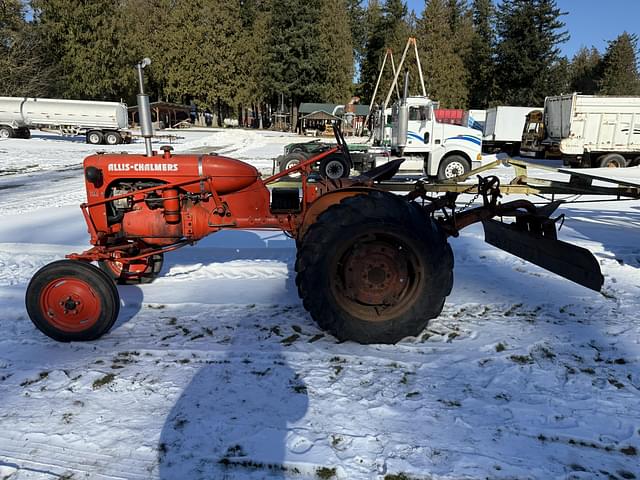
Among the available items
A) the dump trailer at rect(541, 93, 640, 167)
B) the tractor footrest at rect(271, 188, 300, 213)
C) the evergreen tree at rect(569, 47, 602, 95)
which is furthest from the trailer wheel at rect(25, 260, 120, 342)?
the evergreen tree at rect(569, 47, 602, 95)

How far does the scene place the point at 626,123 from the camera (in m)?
16.7

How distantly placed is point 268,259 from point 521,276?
2.76 metres

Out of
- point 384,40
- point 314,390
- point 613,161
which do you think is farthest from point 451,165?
point 384,40

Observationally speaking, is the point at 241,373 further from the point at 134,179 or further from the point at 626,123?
the point at 626,123

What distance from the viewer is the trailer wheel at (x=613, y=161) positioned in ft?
55.3

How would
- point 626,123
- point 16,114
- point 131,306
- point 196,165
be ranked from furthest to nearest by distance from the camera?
point 16,114, point 626,123, point 131,306, point 196,165

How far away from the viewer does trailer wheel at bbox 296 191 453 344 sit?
3193mm

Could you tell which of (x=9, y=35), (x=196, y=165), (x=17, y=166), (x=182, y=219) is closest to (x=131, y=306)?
(x=182, y=219)

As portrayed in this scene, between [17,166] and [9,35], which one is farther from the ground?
[9,35]

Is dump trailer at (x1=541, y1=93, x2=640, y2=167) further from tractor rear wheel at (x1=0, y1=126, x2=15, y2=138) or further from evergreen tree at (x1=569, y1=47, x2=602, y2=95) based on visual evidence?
evergreen tree at (x1=569, y1=47, x2=602, y2=95)

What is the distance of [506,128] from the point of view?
26.0 meters

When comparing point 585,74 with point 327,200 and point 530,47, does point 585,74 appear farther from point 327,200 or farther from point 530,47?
point 327,200

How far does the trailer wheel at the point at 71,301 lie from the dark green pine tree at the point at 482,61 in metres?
45.4

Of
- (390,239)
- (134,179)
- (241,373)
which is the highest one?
(134,179)
